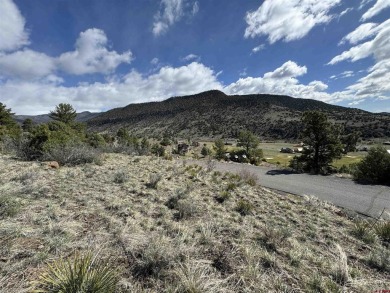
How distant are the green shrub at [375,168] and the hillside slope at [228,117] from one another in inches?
2429

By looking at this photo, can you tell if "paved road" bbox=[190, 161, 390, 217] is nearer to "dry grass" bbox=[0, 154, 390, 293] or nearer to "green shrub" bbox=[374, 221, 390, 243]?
"dry grass" bbox=[0, 154, 390, 293]

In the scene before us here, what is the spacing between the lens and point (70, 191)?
6.59m

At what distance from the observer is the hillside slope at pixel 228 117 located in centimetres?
7688

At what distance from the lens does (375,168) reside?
1333 cm

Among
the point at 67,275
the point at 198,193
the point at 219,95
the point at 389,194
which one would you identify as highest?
the point at 219,95

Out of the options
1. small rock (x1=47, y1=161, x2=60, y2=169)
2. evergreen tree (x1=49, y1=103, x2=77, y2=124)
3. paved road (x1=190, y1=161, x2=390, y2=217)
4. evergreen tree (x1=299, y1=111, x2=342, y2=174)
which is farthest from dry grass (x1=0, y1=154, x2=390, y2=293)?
evergreen tree (x1=49, y1=103, x2=77, y2=124)

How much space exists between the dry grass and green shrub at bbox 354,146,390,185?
7.45 metres

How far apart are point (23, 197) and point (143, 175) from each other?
4.90 metres

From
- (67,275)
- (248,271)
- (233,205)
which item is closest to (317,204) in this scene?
(233,205)

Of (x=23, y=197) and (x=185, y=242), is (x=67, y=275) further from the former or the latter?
(x=23, y=197)

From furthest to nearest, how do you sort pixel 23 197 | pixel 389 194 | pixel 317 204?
pixel 389 194 → pixel 317 204 → pixel 23 197

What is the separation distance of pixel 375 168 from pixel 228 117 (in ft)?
243

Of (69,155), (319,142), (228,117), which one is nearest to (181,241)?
(69,155)

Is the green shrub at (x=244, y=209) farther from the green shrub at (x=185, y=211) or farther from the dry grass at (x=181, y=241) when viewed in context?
the green shrub at (x=185, y=211)
